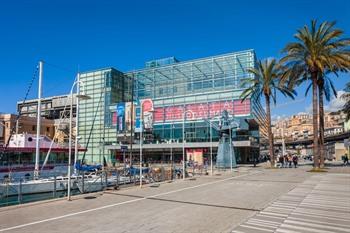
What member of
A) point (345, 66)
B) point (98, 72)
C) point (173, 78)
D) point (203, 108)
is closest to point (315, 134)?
point (345, 66)

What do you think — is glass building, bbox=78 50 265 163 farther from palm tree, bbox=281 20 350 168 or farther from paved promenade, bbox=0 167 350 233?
paved promenade, bbox=0 167 350 233

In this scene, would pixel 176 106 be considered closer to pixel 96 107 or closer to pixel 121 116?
pixel 121 116

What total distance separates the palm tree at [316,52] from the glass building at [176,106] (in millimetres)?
26224

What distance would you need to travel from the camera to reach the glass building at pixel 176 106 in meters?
63.9

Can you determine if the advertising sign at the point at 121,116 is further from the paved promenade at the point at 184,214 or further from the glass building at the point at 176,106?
the paved promenade at the point at 184,214

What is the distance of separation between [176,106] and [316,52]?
141 feet

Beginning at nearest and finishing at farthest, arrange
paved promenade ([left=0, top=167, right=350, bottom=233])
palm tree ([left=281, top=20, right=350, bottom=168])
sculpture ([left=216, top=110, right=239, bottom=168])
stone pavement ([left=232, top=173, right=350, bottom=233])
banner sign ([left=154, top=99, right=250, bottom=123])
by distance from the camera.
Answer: stone pavement ([left=232, top=173, right=350, bottom=233])
paved promenade ([left=0, top=167, right=350, bottom=233])
palm tree ([left=281, top=20, right=350, bottom=168])
sculpture ([left=216, top=110, right=239, bottom=168])
banner sign ([left=154, top=99, right=250, bottom=123])

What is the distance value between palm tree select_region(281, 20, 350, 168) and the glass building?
86.0ft

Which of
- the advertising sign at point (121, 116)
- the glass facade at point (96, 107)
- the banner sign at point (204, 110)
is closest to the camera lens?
the banner sign at point (204, 110)

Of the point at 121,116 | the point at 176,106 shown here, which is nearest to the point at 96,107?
the point at 121,116

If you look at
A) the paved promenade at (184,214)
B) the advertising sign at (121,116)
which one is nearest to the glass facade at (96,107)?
the advertising sign at (121,116)

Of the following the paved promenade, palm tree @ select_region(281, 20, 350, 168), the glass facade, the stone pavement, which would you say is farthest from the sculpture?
the glass facade

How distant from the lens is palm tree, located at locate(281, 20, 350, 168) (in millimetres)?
30938

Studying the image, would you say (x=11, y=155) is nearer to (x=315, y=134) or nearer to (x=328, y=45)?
(x=315, y=134)
